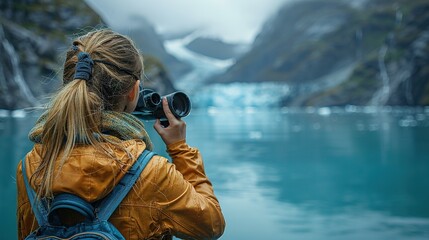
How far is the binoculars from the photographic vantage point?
175cm

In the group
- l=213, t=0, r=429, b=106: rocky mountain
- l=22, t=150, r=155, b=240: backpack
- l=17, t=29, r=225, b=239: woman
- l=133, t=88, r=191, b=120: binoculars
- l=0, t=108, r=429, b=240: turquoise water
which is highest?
l=213, t=0, r=429, b=106: rocky mountain

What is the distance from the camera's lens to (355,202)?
27.4ft

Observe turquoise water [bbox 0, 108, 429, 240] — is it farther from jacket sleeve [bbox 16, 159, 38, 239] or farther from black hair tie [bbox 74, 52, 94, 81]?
black hair tie [bbox 74, 52, 94, 81]

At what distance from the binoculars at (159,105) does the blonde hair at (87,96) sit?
11 centimetres

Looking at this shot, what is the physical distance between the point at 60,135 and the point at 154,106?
37 cm

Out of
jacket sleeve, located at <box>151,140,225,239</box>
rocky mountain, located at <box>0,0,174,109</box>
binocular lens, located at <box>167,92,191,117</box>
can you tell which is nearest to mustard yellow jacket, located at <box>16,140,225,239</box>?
jacket sleeve, located at <box>151,140,225,239</box>

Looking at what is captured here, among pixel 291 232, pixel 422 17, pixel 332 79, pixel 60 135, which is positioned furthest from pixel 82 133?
pixel 332 79

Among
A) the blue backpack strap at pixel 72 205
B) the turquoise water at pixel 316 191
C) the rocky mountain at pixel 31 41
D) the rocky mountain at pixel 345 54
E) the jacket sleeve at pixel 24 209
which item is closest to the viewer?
the blue backpack strap at pixel 72 205

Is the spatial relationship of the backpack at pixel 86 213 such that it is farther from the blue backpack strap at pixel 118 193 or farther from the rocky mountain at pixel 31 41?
the rocky mountain at pixel 31 41

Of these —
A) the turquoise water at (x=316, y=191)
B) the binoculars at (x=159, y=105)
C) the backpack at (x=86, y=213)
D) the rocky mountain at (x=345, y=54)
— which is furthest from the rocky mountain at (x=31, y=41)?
the backpack at (x=86, y=213)

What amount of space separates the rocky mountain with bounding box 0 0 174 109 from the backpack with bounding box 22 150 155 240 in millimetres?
45542

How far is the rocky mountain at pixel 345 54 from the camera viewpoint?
251 feet

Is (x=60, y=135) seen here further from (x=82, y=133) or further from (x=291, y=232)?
(x=291, y=232)

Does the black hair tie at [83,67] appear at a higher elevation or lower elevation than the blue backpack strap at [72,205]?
higher
